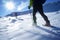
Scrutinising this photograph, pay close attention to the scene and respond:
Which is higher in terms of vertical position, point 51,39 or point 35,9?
point 35,9

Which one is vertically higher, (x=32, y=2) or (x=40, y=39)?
(x=32, y=2)

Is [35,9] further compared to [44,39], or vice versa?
[35,9]

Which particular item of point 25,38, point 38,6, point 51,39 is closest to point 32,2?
point 38,6

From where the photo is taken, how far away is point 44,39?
3.38m

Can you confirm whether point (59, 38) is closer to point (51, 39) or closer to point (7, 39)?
point (51, 39)

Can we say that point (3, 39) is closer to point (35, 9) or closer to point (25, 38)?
point (25, 38)

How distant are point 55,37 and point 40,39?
378 millimetres

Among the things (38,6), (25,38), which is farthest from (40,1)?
(25,38)

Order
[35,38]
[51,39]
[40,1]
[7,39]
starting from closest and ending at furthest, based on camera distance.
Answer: [51,39] → [35,38] → [7,39] → [40,1]

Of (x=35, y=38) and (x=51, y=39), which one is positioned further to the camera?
(x=35, y=38)

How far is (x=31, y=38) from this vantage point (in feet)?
11.8

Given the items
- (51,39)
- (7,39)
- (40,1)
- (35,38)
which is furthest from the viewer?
(40,1)

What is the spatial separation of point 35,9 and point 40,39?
207cm

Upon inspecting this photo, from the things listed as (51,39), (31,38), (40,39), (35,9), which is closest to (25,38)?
(31,38)
